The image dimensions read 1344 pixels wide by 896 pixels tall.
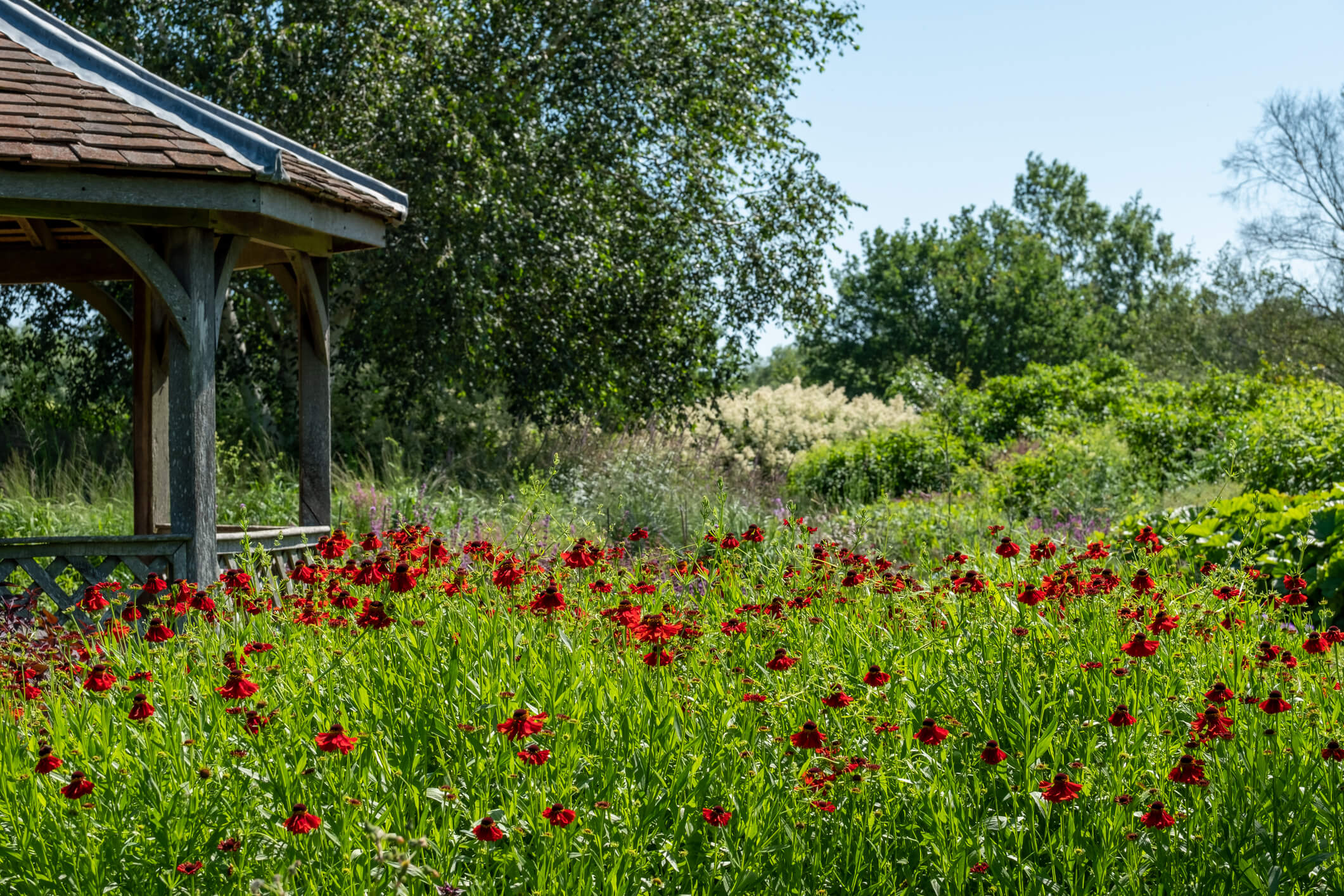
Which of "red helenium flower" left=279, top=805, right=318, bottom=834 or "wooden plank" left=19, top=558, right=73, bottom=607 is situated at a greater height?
"wooden plank" left=19, top=558, right=73, bottom=607

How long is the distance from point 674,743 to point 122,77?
204 inches

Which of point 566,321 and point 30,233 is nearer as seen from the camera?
point 30,233

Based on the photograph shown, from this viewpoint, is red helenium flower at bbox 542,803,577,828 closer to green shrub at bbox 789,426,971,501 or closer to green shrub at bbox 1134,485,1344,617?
green shrub at bbox 1134,485,1344,617

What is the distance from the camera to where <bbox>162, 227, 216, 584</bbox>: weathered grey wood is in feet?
18.2

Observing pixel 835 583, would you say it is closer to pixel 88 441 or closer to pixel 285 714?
pixel 285 714

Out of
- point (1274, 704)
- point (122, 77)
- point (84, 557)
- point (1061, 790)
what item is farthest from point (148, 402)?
point (1274, 704)

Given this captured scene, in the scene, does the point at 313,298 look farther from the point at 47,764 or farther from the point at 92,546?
the point at 47,764

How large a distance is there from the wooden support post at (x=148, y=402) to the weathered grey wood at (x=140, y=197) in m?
2.00

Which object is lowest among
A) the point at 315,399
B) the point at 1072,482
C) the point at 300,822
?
the point at 300,822

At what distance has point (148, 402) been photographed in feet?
24.2

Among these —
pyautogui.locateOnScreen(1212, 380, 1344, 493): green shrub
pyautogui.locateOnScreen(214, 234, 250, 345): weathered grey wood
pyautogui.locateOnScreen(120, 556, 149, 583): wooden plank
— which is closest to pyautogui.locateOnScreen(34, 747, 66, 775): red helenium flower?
pyautogui.locateOnScreen(120, 556, 149, 583): wooden plank

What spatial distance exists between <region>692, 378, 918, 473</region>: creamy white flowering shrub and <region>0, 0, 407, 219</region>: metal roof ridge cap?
10278mm

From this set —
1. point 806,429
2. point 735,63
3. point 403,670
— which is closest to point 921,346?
point 806,429

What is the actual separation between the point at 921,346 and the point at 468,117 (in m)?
32.2
